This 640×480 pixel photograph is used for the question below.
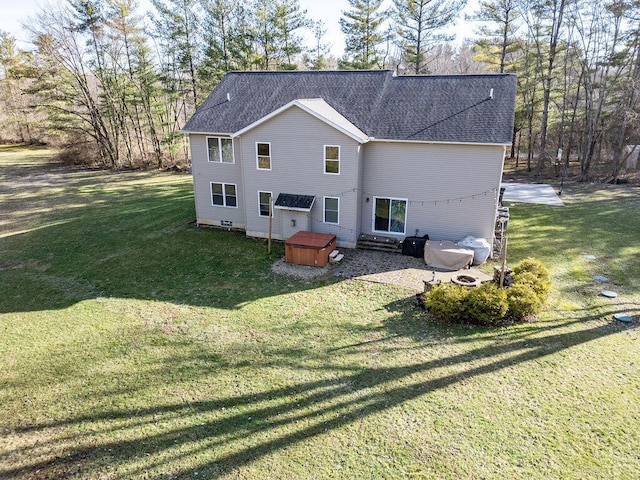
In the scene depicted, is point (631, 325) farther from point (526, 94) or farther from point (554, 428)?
point (526, 94)

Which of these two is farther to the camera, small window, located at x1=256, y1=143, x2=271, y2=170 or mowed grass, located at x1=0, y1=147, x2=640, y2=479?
small window, located at x1=256, y1=143, x2=271, y2=170

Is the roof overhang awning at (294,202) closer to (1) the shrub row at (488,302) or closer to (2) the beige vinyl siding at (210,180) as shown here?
(2) the beige vinyl siding at (210,180)

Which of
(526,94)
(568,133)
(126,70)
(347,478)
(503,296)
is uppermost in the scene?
(126,70)

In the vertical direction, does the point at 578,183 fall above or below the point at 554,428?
above

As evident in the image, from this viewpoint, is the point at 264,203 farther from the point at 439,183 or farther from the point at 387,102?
the point at 439,183

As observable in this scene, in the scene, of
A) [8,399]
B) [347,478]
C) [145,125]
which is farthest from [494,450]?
[145,125]

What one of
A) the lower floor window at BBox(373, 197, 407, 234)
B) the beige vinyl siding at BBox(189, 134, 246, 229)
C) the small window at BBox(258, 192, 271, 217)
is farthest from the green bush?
the beige vinyl siding at BBox(189, 134, 246, 229)

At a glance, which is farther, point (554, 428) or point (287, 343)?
point (287, 343)

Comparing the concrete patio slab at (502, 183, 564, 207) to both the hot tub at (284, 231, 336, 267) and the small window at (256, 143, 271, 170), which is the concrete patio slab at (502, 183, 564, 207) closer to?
the hot tub at (284, 231, 336, 267)
